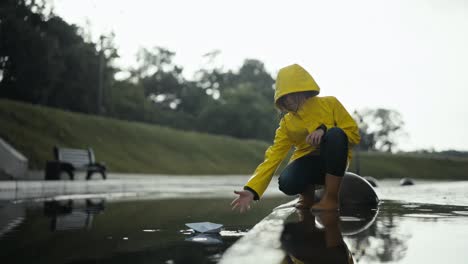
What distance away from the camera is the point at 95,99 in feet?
149

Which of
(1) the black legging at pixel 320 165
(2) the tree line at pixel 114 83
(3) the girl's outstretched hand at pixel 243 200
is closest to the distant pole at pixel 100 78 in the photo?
(2) the tree line at pixel 114 83

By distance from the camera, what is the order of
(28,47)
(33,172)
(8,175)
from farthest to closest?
1. (28,47)
2. (33,172)
3. (8,175)

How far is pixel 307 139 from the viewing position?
4.68 meters

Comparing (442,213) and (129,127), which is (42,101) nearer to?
(129,127)

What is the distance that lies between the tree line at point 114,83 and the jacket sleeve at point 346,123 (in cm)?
62

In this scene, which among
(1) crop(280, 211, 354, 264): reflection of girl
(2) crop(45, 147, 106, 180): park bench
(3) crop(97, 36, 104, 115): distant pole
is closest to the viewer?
(1) crop(280, 211, 354, 264): reflection of girl

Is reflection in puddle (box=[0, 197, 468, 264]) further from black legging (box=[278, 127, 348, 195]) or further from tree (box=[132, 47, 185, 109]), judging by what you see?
tree (box=[132, 47, 185, 109])

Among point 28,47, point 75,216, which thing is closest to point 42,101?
point 28,47

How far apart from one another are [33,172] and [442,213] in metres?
19.3

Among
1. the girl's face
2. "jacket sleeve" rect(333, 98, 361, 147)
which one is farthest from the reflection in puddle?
the girl's face

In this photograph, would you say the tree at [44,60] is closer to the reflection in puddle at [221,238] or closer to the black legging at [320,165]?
the reflection in puddle at [221,238]

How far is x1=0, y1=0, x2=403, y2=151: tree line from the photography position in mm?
34969

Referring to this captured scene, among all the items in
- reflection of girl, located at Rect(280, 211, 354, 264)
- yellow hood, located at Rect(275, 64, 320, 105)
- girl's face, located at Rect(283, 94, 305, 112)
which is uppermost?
yellow hood, located at Rect(275, 64, 320, 105)

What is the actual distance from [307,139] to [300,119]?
355 millimetres
